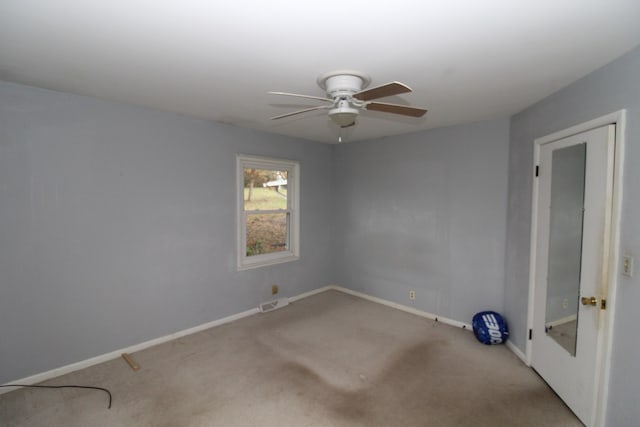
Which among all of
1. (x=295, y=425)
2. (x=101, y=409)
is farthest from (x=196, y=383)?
(x=295, y=425)

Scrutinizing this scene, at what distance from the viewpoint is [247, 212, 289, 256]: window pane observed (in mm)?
4204

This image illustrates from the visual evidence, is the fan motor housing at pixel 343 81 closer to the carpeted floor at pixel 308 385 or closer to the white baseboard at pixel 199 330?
the carpeted floor at pixel 308 385

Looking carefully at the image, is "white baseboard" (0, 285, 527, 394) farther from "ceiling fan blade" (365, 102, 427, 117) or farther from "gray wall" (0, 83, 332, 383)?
"ceiling fan blade" (365, 102, 427, 117)

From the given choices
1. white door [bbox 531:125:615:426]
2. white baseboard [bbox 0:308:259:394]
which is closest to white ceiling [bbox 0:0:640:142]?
white door [bbox 531:125:615:426]

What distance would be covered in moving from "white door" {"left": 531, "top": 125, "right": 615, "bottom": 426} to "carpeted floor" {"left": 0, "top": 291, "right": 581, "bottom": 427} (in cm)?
27

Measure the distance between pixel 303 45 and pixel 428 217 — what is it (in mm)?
2887

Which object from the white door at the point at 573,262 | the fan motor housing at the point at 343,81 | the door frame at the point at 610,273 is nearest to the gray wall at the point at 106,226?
the fan motor housing at the point at 343,81

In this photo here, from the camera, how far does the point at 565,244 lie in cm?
242

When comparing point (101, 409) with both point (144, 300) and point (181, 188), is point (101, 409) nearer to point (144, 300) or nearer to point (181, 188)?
point (144, 300)

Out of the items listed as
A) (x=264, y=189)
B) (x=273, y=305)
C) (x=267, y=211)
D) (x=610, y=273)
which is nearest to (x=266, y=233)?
(x=267, y=211)

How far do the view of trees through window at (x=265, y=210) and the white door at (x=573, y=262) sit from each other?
10.3 feet

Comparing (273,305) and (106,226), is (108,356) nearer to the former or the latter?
(106,226)

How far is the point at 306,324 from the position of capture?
3783 millimetres

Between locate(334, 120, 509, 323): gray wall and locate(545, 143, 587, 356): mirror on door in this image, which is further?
locate(334, 120, 509, 323): gray wall
